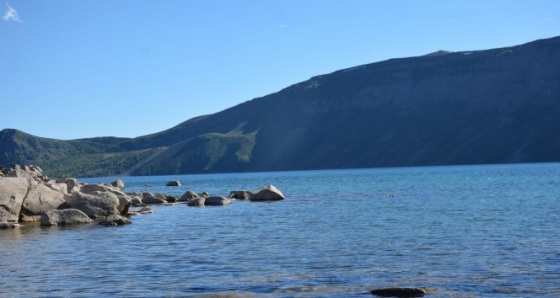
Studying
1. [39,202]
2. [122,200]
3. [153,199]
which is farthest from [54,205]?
[153,199]

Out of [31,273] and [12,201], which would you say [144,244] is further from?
[12,201]

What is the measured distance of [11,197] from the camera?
122 ft

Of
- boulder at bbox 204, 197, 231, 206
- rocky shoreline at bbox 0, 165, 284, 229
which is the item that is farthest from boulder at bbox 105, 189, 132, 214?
boulder at bbox 204, 197, 231, 206

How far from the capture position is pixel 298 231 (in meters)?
32.1

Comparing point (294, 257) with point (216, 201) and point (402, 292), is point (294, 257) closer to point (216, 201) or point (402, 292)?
point (402, 292)

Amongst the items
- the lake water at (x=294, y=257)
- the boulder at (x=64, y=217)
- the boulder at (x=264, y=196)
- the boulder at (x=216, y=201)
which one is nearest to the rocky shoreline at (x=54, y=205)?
the boulder at (x=64, y=217)

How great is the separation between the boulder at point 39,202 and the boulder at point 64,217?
2.09 metres

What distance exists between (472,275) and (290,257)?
22.3 ft

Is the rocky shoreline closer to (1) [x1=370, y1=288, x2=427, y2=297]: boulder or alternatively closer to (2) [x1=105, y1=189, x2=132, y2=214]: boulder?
(2) [x1=105, y1=189, x2=132, y2=214]: boulder

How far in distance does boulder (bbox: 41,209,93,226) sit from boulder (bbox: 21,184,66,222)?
209 centimetres

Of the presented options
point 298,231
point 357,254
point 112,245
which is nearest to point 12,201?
point 112,245

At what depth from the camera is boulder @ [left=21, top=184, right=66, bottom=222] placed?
39.5 meters

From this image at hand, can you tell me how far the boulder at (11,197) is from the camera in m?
36.7

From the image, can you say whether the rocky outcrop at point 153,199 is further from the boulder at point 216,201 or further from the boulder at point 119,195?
the boulder at point 119,195
